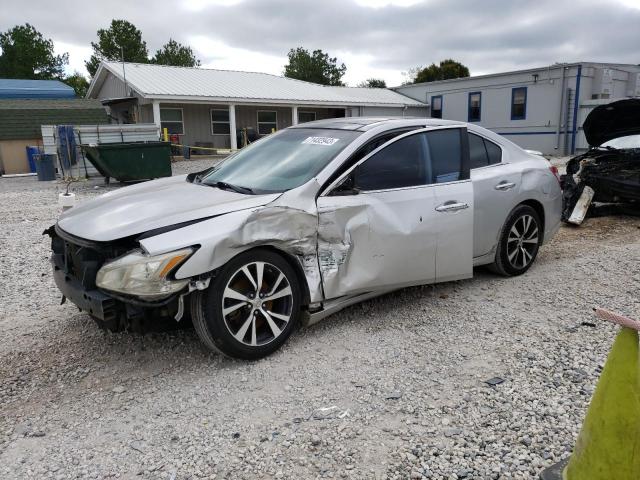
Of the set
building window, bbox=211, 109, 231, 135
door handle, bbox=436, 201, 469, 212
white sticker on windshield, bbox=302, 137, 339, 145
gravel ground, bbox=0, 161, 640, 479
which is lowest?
gravel ground, bbox=0, 161, 640, 479

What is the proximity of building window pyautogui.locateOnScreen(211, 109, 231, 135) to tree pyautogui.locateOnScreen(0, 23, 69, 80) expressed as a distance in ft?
91.2

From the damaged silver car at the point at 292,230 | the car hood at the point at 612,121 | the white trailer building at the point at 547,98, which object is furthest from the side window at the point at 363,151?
the white trailer building at the point at 547,98

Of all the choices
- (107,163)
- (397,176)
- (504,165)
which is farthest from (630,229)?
(107,163)

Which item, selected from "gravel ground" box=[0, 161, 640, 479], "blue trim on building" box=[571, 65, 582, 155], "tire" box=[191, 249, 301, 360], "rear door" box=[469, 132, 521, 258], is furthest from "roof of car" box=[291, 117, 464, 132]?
"blue trim on building" box=[571, 65, 582, 155]

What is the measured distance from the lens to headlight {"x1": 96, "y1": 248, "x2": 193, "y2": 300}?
10.0 ft

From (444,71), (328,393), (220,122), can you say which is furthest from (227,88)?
(444,71)

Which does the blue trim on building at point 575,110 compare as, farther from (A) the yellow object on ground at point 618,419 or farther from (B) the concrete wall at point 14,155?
(A) the yellow object on ground at point 618,419

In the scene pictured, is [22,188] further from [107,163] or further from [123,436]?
[123,436]

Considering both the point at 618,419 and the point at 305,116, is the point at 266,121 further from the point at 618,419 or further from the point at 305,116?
the point at 618,419

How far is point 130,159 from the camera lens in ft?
47.5

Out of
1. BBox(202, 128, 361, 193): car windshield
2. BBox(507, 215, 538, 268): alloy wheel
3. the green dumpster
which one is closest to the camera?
BBox(202, 128, 361, 193): car windshield

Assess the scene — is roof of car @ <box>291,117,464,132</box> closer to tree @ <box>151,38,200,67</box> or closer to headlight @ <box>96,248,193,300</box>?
headlight @ <box>96,248,193,300</box>

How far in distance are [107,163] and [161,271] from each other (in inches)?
485

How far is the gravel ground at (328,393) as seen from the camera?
262 centimetres
